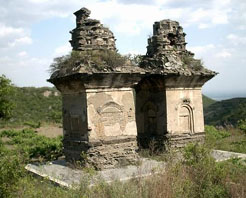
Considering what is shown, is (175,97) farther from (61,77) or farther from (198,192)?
(198,192)

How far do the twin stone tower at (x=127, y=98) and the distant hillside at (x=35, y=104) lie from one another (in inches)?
848

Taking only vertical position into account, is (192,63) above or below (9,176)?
above

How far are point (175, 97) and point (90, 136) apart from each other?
12.3 feet

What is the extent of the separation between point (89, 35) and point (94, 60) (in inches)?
48.1

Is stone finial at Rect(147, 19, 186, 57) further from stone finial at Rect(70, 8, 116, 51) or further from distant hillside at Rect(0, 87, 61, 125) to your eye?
distant hillside at Rect(0, 87, 61, 125)

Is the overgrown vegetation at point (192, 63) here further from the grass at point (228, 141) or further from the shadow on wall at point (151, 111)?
the grass at point (228, 141)

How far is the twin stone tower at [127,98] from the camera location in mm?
10336

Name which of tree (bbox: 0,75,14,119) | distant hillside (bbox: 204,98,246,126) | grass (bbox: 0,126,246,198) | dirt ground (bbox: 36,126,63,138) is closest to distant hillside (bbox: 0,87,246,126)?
distant hillside (bbox: 204,98,246,126)

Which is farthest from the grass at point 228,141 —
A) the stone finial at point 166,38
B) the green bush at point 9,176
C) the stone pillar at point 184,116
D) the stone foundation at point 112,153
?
the green bush at point 9,176

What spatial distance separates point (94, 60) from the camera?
1040cm

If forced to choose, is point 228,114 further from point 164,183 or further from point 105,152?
point 164,183

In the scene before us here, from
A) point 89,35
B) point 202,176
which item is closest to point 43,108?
point 89,35

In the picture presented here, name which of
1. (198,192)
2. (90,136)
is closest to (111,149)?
(90,136)

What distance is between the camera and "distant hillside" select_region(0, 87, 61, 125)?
35.6m
